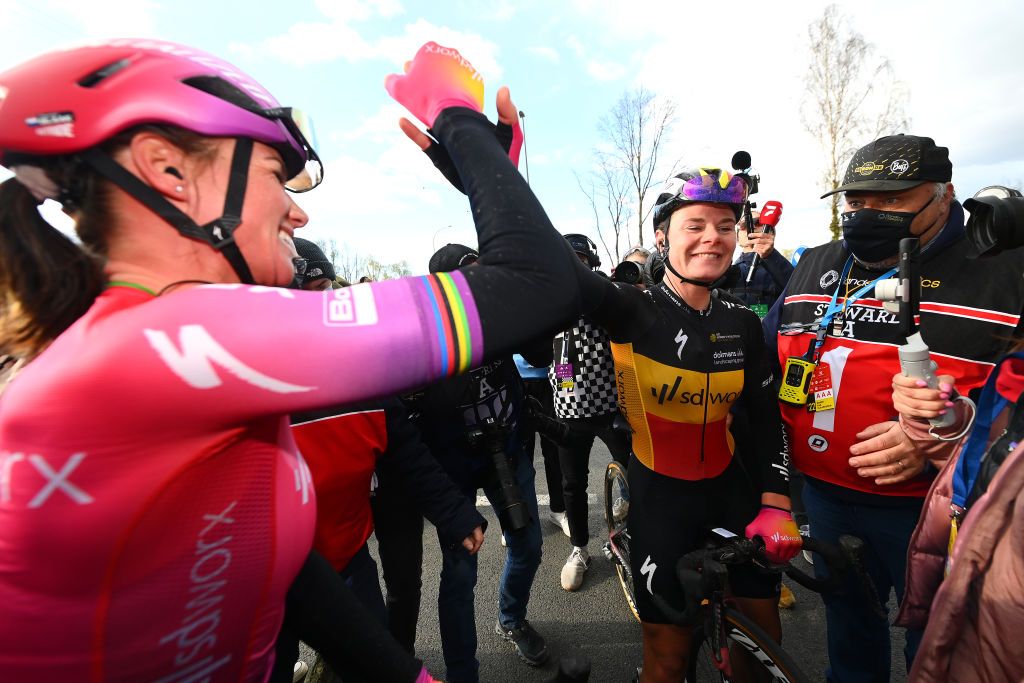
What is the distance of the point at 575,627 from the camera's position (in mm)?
3148

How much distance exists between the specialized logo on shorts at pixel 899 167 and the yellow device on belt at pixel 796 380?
3.29 ft

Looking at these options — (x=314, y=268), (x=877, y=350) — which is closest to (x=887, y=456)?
(x=877, y=350)

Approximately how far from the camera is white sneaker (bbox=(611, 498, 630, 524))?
369 centimetres

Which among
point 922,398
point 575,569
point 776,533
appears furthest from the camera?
point 575,569

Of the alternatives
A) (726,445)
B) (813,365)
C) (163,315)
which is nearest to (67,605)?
(163,315)

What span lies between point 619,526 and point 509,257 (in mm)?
3151

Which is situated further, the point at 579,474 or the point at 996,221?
the point at 579,474

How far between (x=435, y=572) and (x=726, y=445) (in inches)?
111

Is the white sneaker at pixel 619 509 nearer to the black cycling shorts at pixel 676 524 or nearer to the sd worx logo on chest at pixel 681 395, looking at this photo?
the black cycling shorts at pixel 676 524

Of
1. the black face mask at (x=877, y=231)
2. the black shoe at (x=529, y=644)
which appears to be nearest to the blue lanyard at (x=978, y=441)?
the black face mask at (x=877, y=231)

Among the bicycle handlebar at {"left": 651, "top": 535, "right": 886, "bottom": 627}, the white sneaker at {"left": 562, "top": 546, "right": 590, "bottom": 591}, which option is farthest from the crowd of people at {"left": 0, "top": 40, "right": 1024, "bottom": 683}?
the white sneaker at {"left": 562, "top": 546, "right": 590, "bottom": 591}

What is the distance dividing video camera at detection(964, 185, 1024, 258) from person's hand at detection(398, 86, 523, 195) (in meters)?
1.55

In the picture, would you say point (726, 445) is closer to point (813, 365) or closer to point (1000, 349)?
point (813, 365)

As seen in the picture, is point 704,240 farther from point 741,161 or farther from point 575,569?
point 575,569
